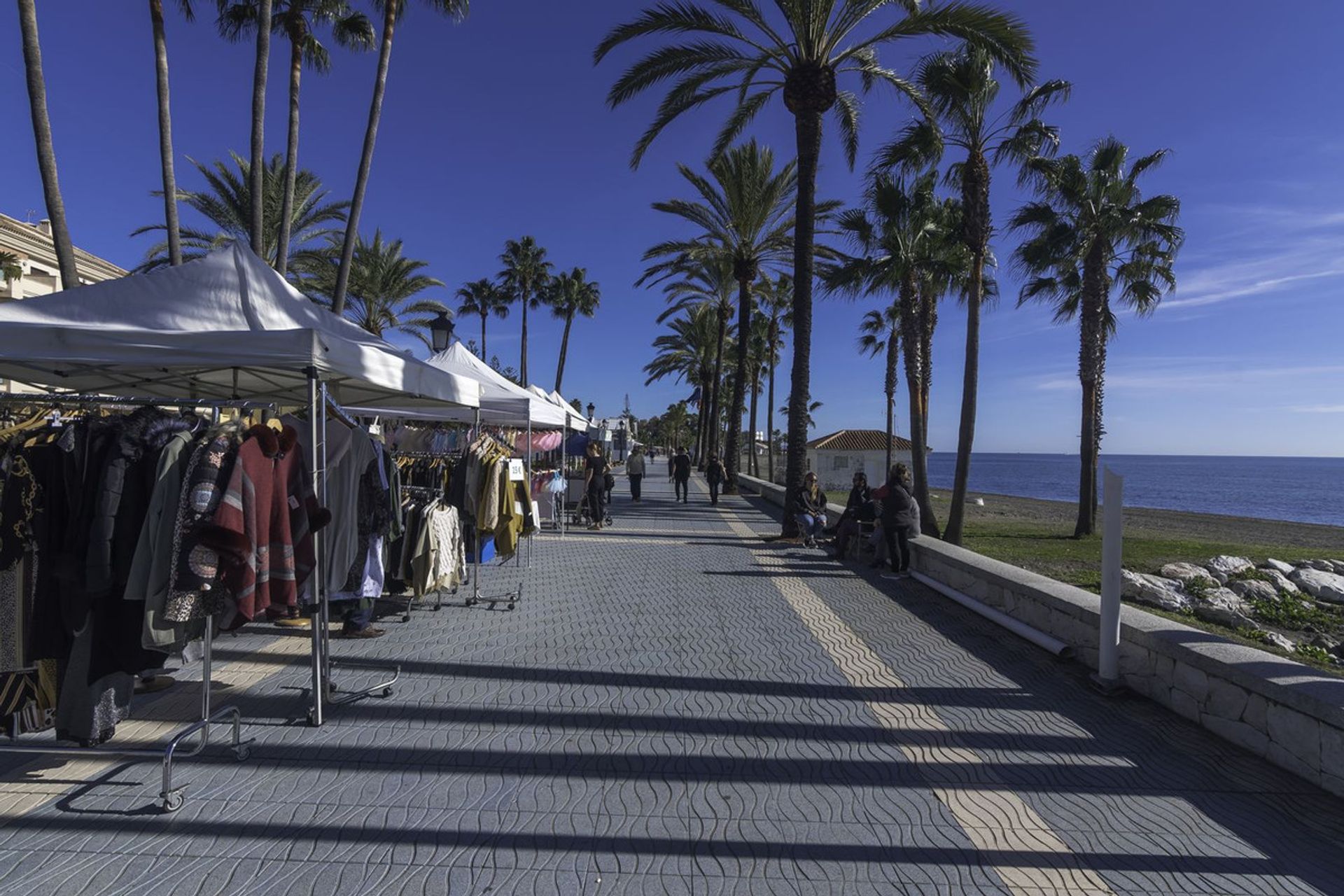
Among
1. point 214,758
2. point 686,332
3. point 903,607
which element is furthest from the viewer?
point 686,332

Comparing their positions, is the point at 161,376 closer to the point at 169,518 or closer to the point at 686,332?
the point at 169,518

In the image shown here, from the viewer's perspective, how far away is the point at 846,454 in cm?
3969

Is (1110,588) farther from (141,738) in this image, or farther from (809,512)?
(809,512)

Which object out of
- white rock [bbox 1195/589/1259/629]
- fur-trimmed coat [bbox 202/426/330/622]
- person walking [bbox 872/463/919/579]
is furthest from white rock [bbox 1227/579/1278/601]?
fur-trimmed coat [bbox 202/426/330/622]

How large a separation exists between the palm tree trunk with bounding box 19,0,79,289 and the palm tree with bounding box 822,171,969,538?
15930 millimetres

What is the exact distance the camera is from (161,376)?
5164 mm

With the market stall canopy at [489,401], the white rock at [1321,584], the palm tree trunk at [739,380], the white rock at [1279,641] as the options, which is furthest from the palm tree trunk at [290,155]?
the white rock at [1321,584]

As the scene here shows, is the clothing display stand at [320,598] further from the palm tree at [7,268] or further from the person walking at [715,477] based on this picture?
the person walking at [715,477]

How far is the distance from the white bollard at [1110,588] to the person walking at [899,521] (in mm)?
4398

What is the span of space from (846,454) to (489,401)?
32610 millimetres

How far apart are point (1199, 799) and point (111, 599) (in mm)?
5329

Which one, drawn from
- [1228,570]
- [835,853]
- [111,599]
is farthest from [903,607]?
[1228,570]

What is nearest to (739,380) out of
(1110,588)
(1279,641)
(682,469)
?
(682,469)

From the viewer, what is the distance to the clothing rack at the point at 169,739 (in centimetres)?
331
